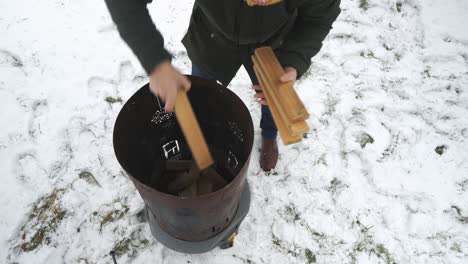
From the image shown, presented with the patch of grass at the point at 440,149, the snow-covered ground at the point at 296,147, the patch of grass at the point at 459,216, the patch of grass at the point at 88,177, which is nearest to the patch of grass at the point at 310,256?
the snow-covered ground at the point at 296,147

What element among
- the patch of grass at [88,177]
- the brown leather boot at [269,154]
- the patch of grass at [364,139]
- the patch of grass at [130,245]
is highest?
the patch of grass at [88,177]

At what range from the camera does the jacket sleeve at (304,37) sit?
1.36 m

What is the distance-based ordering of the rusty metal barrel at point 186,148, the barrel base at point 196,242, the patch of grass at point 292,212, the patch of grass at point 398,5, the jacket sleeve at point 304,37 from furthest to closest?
the patch of grass at point 398,5 → the patch of grass at point 292,212 → the barrel base at point 196,242 → the jacket sleeve at point 304,37 → the rusty metal barrel at point 186,148

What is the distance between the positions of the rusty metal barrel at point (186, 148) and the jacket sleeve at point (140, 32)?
30cm

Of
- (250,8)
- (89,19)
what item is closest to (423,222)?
(250,8)

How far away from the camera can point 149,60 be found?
1.13m

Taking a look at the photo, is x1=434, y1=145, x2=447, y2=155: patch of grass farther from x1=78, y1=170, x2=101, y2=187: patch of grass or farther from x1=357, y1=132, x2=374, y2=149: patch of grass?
x1=78, y1=170, x2=101, y2=187: patch of grass

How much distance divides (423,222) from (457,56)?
1489 millimetres

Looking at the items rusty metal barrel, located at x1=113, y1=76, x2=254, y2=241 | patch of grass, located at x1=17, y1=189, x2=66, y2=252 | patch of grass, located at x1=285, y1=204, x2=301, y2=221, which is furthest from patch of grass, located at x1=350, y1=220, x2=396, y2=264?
patch of grass, located at x1=17, y1=189, x2=66, y2=252

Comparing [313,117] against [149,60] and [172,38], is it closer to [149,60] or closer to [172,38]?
[172,38]

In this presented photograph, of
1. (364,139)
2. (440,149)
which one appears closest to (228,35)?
(364,139)

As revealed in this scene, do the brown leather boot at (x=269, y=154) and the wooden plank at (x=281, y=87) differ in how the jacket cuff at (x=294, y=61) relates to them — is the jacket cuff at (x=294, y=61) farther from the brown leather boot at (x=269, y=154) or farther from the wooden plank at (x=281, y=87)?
the brown leather boot at (x=269, y=154)

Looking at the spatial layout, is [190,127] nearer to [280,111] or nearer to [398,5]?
[280,111]

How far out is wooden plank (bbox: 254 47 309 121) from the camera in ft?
3.74
